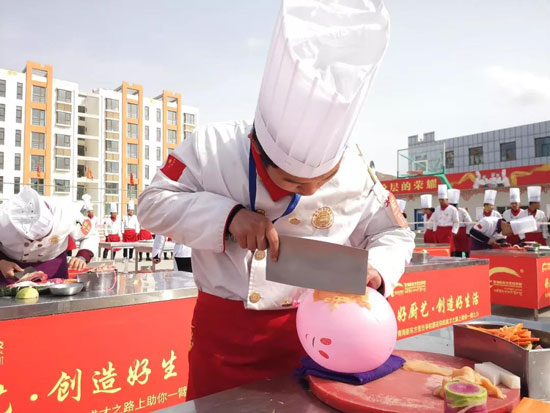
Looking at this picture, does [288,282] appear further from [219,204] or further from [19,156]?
[19,156]

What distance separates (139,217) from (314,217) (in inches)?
22.5

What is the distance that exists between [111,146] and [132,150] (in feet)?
7.20

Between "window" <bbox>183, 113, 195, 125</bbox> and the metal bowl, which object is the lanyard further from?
"window" <bbox>183, 113, 195, 125</bbox>

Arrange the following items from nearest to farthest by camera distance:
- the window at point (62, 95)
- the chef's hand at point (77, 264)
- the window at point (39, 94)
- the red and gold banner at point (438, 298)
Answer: the chef's hand at point (77, 264), the red and gold banner at point (438, 298), the window at point (39, 94), the window at point (62, 95)

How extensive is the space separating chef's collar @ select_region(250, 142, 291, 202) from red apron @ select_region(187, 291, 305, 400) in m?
0.38

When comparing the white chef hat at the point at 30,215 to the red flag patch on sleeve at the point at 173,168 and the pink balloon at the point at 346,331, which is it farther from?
the pink balloon at the point at 346,331

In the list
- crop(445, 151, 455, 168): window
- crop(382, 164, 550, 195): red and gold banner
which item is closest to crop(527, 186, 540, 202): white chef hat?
crop(382, 164, 550, 195): red and gold banner

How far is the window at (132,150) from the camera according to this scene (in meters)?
45.6

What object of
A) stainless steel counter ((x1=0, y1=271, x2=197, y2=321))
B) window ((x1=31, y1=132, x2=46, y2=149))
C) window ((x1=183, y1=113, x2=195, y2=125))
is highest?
window ((x1=183, y1=113, x2=195, y2=125))

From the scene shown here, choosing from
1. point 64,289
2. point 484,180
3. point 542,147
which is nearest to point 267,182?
point 64,289

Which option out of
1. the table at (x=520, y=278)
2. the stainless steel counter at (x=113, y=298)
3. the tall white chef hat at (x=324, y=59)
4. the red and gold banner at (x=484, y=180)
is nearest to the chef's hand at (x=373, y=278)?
the tall white chef hat at (x=324, y=59)

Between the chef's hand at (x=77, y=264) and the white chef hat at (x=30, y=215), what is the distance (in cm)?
65

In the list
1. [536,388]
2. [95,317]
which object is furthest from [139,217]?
[95,317]

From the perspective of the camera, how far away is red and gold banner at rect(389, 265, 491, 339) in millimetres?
4215
